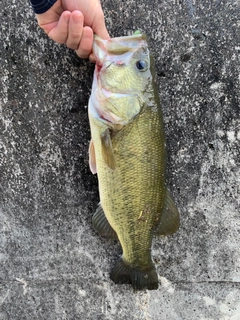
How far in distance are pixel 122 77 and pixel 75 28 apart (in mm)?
388

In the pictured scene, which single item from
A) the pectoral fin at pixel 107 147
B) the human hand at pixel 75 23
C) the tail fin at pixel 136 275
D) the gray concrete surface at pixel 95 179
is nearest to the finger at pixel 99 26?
the human hand at pixel 75 23

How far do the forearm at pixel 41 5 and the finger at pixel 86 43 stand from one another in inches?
10.2

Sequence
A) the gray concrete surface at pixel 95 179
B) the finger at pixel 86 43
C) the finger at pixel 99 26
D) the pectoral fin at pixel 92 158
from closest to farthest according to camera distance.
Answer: the finger at pixel 86 43, the finger at pixel 99 26, the pectoral fin at pixel 92 158, the gray concrete surface at pixel 95 179

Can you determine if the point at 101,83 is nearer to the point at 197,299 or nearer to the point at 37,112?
the point at 37,112

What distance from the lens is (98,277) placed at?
280 centimetres

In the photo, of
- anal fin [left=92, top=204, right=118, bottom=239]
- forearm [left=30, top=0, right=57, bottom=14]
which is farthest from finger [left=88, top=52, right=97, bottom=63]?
anal fin [left=92, top=204, right=118, bottom=239]

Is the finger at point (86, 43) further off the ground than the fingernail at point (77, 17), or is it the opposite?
the fingernail at point (77, 17)

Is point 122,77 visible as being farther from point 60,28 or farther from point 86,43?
point 60,28

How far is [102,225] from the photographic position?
259 cm

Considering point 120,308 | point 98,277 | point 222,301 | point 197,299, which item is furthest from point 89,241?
point 222,301

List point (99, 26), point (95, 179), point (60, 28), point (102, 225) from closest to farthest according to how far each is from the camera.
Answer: point (60, 28) < point (99, 26) < point (102, 225) < point (95, 179)

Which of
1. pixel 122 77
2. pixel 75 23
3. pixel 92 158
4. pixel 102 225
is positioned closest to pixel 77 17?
pixel 75 23

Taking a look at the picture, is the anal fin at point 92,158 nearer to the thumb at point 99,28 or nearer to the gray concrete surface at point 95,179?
the gray concrete surface at point 95,179

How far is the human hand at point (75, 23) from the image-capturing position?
2.15m
